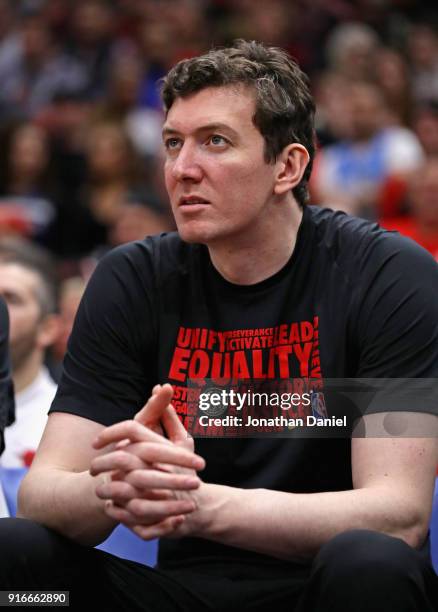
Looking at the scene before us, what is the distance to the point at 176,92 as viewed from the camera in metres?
2.77

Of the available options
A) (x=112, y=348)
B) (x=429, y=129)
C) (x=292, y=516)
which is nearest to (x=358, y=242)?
(x=112, y=348)

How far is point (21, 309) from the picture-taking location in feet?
14.3

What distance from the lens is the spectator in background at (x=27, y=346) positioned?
12.7ft

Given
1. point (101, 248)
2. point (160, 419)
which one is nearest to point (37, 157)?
point (101, 248)

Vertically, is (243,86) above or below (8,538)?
above

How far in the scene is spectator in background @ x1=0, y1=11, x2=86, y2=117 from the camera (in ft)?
31.2

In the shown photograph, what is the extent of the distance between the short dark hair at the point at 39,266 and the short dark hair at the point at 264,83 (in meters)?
1.84

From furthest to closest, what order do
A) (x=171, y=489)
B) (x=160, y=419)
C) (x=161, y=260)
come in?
Result: (x=161, y=260) < (x=160, y=419) < (x=171, y=489)

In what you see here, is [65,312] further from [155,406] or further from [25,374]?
[155,406]

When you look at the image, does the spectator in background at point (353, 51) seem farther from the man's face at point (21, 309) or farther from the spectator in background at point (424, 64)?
the man's face at point (21, 309)

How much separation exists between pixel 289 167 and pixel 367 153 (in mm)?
4154

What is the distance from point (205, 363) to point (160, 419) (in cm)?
33

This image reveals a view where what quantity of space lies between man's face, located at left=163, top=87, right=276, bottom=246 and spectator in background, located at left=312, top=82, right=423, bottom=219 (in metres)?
3.91

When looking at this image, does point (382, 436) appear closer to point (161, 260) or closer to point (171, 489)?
point (171, 489)
